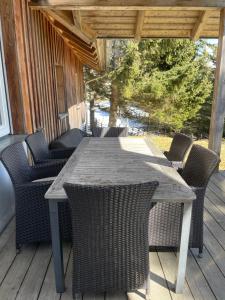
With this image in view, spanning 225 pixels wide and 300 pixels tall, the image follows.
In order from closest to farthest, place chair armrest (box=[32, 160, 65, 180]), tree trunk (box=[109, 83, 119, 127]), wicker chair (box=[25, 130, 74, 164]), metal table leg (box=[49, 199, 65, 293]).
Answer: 1. metal table leg (box=[49, 199, 65, 293])
2. chair armrest (box=[32, 160, 65, 180])
3. wicker chair (box=[25, 130, 74, 164])
4. tree trunk (box=[109, 83, 119, 127])

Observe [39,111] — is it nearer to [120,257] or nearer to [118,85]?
[120,257]

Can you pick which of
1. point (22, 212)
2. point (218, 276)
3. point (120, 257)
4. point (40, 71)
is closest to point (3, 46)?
point (40, 71)

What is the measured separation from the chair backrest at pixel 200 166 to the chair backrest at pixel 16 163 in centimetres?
143

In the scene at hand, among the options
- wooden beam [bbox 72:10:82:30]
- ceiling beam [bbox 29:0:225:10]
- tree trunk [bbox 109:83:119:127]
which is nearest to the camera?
ceiling beam [bbox 29:0:225:10]

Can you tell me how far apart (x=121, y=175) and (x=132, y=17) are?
11.0 ft

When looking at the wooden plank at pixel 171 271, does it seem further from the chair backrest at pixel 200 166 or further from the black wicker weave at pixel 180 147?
the black wicker weave at pixel 180 147

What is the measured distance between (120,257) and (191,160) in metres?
1.12

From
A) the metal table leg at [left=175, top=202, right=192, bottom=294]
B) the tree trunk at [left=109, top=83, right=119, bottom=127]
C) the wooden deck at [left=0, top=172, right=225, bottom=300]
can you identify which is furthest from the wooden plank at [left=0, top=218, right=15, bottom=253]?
the tree trunk at [left=109, top=83, right=119, bottom=127]

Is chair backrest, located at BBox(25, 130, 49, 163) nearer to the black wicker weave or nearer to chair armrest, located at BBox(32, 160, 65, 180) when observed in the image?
chair armrest, located at BBox(32, 160, 65, 180)

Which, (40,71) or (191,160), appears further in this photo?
(40,71)

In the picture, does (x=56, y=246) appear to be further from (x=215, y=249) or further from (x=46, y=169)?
(x=215, y=249)

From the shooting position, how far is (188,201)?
64.2 inches

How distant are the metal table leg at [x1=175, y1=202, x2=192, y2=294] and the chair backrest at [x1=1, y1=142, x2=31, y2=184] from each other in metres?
1.35

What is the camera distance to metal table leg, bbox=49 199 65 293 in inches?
64.2
